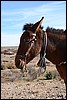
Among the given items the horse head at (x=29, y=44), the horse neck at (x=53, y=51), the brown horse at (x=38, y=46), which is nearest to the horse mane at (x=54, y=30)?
the brown horse at (x=38, y=46)

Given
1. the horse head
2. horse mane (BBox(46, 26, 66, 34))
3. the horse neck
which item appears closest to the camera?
the horse head

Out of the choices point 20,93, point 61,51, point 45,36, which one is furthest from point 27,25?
point 20,93

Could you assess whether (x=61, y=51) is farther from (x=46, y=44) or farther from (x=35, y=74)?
(x=35, y=74)

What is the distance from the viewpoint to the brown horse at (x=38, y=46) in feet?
22.0

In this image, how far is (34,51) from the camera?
672 cm

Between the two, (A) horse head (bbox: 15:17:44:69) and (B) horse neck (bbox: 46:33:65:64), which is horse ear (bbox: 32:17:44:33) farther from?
(B) horse neck (bbox: 46:33:65:64)

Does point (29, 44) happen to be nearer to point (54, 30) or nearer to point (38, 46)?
point (38, 46)

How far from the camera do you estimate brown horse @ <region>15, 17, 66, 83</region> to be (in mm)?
6691

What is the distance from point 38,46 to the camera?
6.72m

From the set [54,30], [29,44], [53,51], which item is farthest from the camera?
[54,30]

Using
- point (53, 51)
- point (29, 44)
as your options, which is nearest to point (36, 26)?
point (29, 44)

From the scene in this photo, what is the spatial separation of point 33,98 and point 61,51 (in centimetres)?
590

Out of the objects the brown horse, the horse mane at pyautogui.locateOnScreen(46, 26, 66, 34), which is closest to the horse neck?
the brown horse

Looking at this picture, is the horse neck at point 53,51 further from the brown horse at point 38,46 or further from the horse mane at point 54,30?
the horse mane at point 54,30
